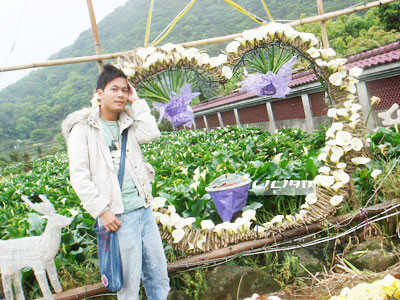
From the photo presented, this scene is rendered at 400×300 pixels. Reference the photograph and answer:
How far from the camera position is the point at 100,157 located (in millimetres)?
2010

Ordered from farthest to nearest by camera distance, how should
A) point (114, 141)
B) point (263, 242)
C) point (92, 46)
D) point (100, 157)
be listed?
point (92, 46) < point (263, 242) < point (114, 141) < point (100, 157)

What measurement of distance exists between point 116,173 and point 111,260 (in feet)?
1.70

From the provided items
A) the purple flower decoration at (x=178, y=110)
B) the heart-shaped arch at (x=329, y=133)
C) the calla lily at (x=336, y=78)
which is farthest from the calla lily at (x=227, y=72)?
the calla lily at (x=336, y=78)

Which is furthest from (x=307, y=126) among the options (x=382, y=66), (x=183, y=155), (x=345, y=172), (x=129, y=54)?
(x=129, y=54)

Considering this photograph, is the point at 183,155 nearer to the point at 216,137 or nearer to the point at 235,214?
the point at 216,137

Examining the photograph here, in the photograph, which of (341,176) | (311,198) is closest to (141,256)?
(311,198)

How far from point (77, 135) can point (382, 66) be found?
308 inches

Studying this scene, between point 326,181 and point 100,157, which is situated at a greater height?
point 100,157

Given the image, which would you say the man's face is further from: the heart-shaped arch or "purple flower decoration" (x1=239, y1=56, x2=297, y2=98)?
"purple flower decoration" (x1=239, y1=56, x2=297, y2=98)

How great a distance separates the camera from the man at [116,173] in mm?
1925

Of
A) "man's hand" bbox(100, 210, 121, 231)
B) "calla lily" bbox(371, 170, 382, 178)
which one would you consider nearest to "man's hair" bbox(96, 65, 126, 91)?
"man's hand" bbox(100, 210, 121, 231)

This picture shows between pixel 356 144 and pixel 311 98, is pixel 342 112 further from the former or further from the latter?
pixel 311 98

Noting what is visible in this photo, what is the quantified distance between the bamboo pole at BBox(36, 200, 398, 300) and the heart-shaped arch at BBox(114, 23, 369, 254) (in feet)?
0.16

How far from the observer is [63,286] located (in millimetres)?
2635
